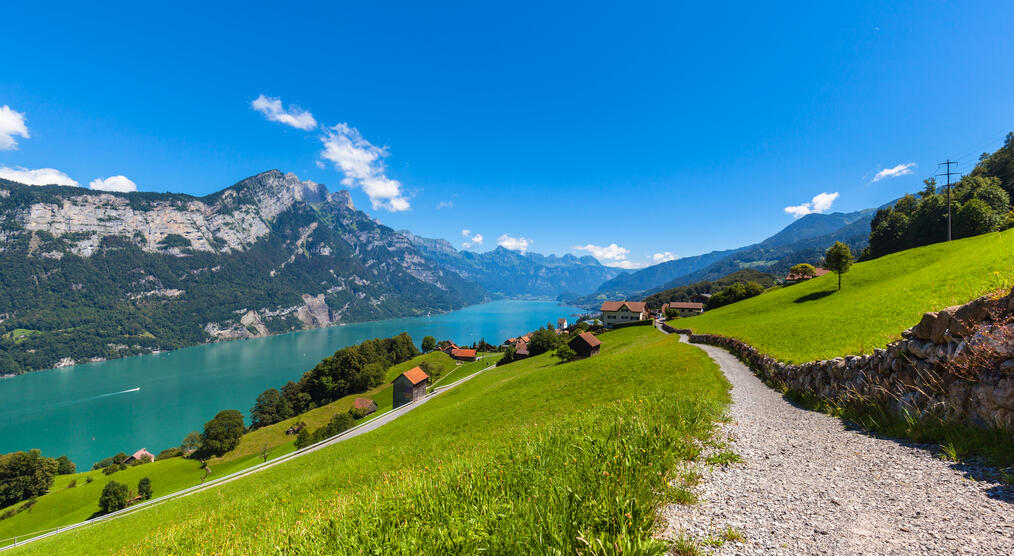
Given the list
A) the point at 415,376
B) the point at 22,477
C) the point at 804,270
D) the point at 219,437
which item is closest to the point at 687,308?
the point at 804,270

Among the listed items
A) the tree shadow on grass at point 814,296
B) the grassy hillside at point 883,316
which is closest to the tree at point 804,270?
the tree shadow on grass at point 814,296

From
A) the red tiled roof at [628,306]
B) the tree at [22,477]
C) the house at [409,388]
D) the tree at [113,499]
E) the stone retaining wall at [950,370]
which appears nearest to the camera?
the stone retaining wall at [950,370]

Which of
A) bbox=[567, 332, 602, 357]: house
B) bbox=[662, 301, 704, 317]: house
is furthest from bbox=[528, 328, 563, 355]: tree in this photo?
bbox=[662, 301, 704, 317]: house

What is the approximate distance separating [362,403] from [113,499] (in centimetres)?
2988

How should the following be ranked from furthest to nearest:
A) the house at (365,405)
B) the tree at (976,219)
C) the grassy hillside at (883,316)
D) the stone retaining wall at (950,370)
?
the house at (365,405) < the tree at (976,219) < the grassy hillside at (883,316) < the stone retaining wall at (950,370)

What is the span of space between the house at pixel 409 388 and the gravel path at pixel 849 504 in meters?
55.0

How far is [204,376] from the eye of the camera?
141 m

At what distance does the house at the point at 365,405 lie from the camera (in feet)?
194

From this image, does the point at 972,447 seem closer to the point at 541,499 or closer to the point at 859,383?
the point at 859,383

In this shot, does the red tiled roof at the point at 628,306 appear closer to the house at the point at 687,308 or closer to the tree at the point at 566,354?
the house at the point at 687,308

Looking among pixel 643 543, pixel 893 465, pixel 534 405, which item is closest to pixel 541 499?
pixel 643 543

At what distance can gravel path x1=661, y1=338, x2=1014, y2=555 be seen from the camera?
11.0 ft

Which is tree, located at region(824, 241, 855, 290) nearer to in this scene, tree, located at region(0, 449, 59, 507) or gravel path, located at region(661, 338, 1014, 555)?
gravel path, located at region(661, 338, 1014, 555)

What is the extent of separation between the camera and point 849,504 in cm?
417
